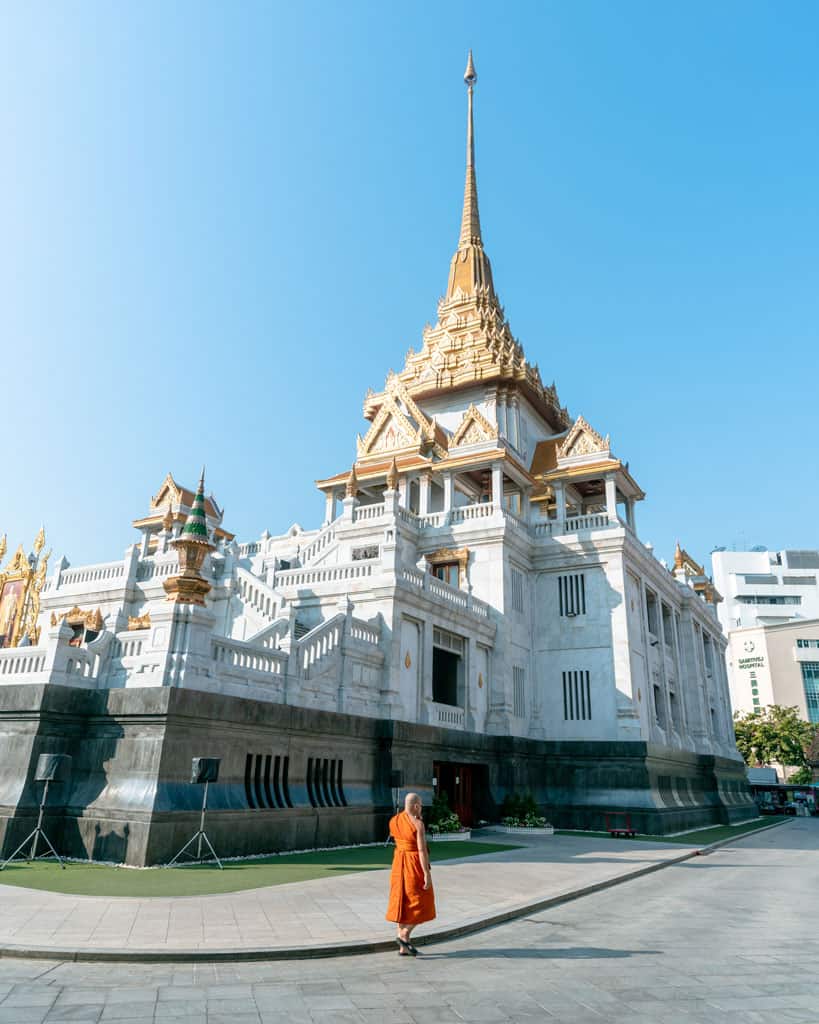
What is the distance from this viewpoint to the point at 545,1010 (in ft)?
22.4

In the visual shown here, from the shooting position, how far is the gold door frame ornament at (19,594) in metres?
36.2

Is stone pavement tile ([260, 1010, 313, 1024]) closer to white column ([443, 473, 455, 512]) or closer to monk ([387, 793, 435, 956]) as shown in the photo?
→ monk ([387, 793, 435, 956])

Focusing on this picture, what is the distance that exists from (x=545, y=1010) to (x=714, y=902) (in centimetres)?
903

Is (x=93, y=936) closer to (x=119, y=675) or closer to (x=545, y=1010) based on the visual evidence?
(x=545, y=1010)

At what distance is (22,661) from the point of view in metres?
17.2

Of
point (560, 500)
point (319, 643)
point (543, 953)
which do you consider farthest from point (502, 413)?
point (543, 953)

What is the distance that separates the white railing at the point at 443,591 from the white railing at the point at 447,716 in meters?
3.66

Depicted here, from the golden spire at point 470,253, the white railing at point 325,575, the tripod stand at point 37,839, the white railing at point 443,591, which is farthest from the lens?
the golden spire at point 470,253

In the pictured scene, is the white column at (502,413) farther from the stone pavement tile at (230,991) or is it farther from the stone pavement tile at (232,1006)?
the stone pavement tile at (232,1006)

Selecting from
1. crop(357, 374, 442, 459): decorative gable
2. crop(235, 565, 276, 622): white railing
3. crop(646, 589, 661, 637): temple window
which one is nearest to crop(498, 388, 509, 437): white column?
crop(357, 374, 442, 459): decorative gable

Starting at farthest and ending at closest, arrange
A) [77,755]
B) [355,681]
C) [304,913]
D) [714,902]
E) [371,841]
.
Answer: [355,681], [371,841], [77,755], [714,902], [304,913]

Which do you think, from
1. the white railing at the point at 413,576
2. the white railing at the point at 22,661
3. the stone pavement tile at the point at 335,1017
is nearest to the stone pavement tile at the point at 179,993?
the stone pavement tile at the point at 335,1017

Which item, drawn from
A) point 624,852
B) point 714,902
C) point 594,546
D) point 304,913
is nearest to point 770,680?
point 594,546

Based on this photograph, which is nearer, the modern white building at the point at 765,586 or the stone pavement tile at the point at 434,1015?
the stone pavement tile at the point at 434,1015
